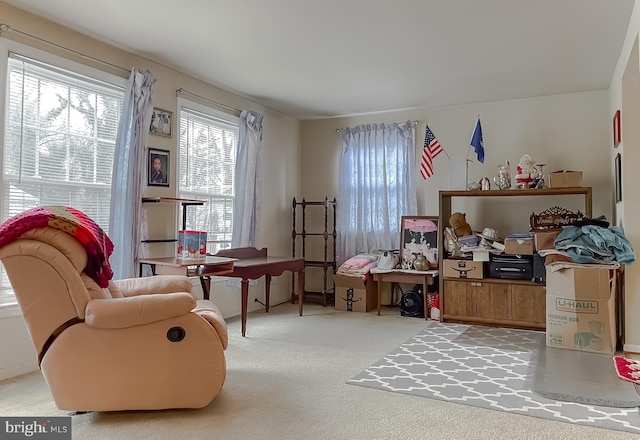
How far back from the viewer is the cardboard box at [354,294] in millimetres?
5340

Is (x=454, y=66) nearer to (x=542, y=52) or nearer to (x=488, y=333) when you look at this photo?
(x=542, y=52)

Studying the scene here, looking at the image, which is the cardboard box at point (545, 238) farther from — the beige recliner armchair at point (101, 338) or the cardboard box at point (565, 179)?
the beige recliner armchair at point (101, 338)

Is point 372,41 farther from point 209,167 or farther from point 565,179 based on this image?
point 565,179

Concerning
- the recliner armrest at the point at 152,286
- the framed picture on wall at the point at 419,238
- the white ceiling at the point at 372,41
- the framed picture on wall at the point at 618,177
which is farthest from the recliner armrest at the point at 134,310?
the framed picture on wall at the point at 618,177

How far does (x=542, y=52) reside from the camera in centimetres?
384

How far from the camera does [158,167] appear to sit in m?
4.18

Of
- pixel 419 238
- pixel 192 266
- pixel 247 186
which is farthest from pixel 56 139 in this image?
pixel 419 238

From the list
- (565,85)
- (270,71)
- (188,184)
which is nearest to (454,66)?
(565,85)

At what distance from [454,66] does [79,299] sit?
11.6ft

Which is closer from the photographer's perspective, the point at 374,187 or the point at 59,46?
the point at 59,46

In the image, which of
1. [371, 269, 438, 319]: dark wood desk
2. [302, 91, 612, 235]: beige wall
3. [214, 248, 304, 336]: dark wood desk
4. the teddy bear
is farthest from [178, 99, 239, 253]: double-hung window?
the teddy bear

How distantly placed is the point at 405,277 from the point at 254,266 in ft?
5.82

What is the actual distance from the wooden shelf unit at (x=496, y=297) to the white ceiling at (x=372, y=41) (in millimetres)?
1104

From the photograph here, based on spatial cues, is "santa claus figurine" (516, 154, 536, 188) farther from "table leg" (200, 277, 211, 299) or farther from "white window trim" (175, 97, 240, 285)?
"table leg" (200, 277, 211, 299)
